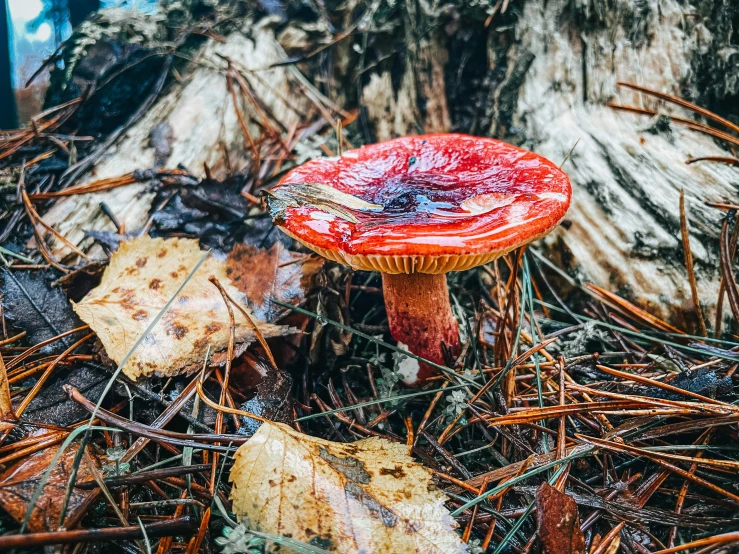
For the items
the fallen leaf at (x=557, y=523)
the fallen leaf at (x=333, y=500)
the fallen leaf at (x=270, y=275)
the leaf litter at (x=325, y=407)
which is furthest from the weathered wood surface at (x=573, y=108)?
the fallen leaf at (x=333, y=500)

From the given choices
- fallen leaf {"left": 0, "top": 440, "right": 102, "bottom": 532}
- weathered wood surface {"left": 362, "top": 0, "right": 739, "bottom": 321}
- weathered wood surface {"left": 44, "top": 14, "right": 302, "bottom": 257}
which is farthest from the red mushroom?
weathered wood surface {"left": 44, "top": 14, "right": 302, "bottom": 257}

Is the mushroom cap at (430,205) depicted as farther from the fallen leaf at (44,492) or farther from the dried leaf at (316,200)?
the fallen leaf at (44,492)

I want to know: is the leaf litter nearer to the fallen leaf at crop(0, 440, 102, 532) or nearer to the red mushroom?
the fallen leaf at crop(0, 440, 102, 532)

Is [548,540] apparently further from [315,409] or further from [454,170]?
[454,170]

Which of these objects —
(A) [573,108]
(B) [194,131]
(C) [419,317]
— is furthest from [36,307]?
(A) [573,108]

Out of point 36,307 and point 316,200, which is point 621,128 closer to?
point 316,200

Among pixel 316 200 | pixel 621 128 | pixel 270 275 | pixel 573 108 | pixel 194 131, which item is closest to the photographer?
pixel 316 200
